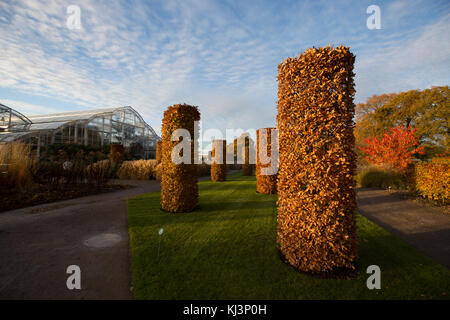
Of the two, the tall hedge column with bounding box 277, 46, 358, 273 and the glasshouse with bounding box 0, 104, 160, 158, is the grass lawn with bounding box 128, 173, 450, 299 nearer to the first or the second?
the tall hedge column with bounding box 277, 46, 358, 273

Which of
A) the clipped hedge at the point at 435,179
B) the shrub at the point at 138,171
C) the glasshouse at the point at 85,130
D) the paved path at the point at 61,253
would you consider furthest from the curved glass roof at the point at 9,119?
the clipped hedge at the point at 435,179

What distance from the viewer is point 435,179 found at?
21.6 feet

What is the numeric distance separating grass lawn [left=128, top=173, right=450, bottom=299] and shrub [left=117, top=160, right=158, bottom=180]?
908 centimetres

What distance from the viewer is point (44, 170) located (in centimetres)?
878

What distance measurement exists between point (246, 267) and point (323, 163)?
1862mm

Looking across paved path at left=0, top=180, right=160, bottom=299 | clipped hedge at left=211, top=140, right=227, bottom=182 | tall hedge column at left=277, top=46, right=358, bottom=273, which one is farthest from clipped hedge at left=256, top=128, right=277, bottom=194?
tall hedge column at left=277, top=46, right=358, bottom=273

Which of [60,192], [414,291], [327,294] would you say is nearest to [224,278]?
[327,294]

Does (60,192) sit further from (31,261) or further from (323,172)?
(323,172)

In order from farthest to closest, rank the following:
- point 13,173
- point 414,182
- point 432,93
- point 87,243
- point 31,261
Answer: point 432,93 → point 414,182 → point 13,173 → point 87,243 → point 31,261

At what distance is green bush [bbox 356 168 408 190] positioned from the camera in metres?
9.32

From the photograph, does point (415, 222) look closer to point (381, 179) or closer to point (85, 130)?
point (381, 179)

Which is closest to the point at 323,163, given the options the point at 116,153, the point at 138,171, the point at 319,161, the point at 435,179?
the point at 319,161

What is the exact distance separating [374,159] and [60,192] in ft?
53.0

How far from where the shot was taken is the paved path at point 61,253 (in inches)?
92.7
